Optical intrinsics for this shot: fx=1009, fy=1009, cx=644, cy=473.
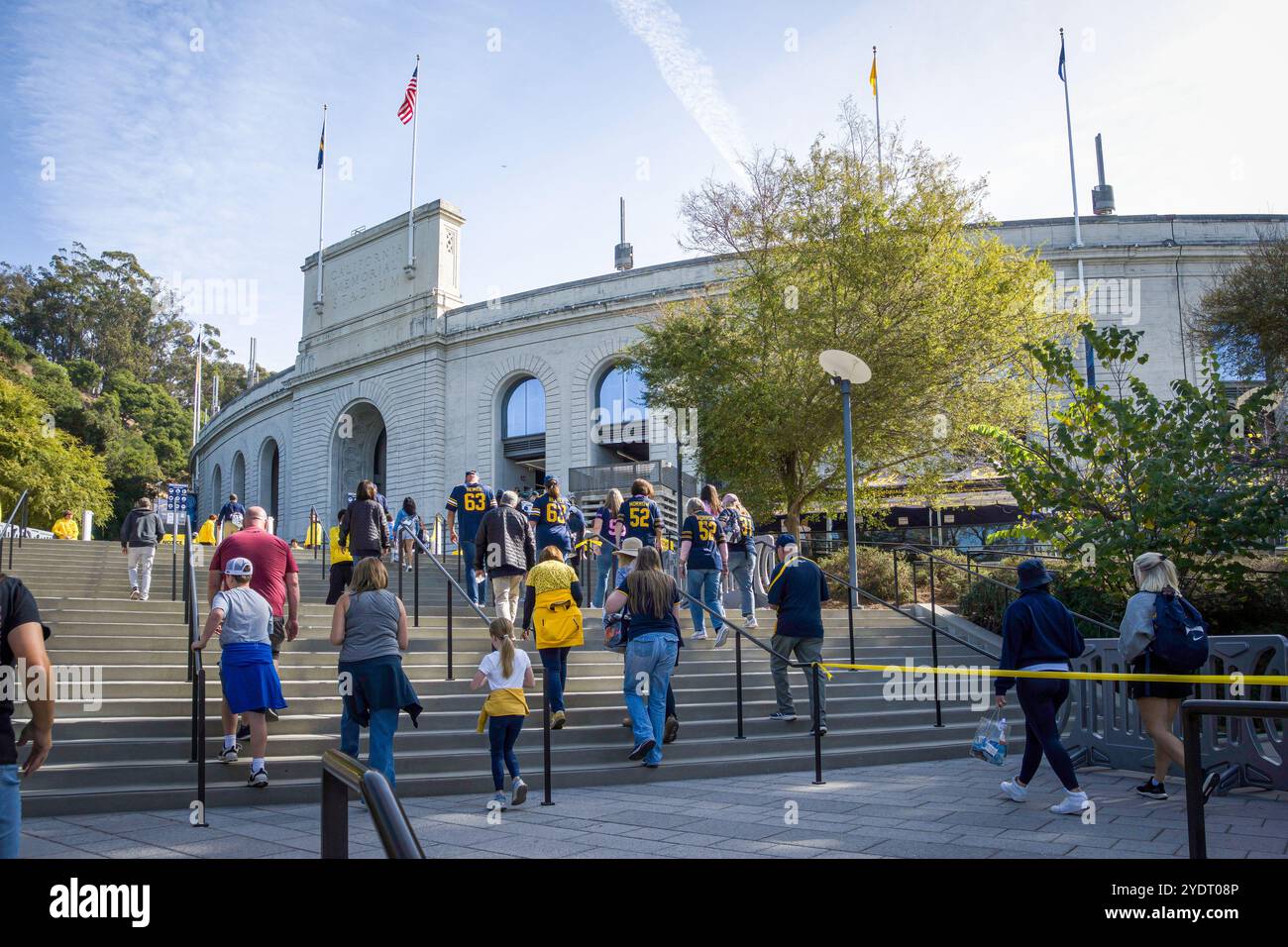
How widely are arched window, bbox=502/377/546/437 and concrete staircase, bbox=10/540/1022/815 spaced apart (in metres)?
26.7

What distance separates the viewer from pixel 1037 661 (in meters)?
7.23

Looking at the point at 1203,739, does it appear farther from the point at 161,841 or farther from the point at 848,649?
the point at 161,841

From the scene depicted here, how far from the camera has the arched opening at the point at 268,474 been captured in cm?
5272

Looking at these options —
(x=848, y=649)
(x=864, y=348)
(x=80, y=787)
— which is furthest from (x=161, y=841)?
(x=864, y=348)

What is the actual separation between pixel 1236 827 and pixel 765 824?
118 inches

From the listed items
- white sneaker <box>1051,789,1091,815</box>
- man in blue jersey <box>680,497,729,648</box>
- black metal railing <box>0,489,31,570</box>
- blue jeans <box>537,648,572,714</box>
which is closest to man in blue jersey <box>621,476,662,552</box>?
man in blue jersey <box>680,497,729,648</box>

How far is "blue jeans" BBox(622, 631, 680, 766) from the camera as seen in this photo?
8.70m

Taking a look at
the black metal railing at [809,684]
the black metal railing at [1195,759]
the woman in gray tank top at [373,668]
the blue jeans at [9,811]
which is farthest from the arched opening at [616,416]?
the blue jeans at [9,811]

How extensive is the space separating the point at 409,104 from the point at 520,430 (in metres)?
13.3

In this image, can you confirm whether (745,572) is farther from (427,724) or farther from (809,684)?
(427,724)

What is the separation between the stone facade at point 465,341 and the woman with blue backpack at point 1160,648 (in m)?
25.9

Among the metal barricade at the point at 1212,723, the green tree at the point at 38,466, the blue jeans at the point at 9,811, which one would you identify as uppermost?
the green tree at the point at 38,466

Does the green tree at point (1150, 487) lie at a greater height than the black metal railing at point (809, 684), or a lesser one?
greater

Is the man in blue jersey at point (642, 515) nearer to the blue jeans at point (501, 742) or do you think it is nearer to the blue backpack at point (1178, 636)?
the blue jeans at point (501, 742)
